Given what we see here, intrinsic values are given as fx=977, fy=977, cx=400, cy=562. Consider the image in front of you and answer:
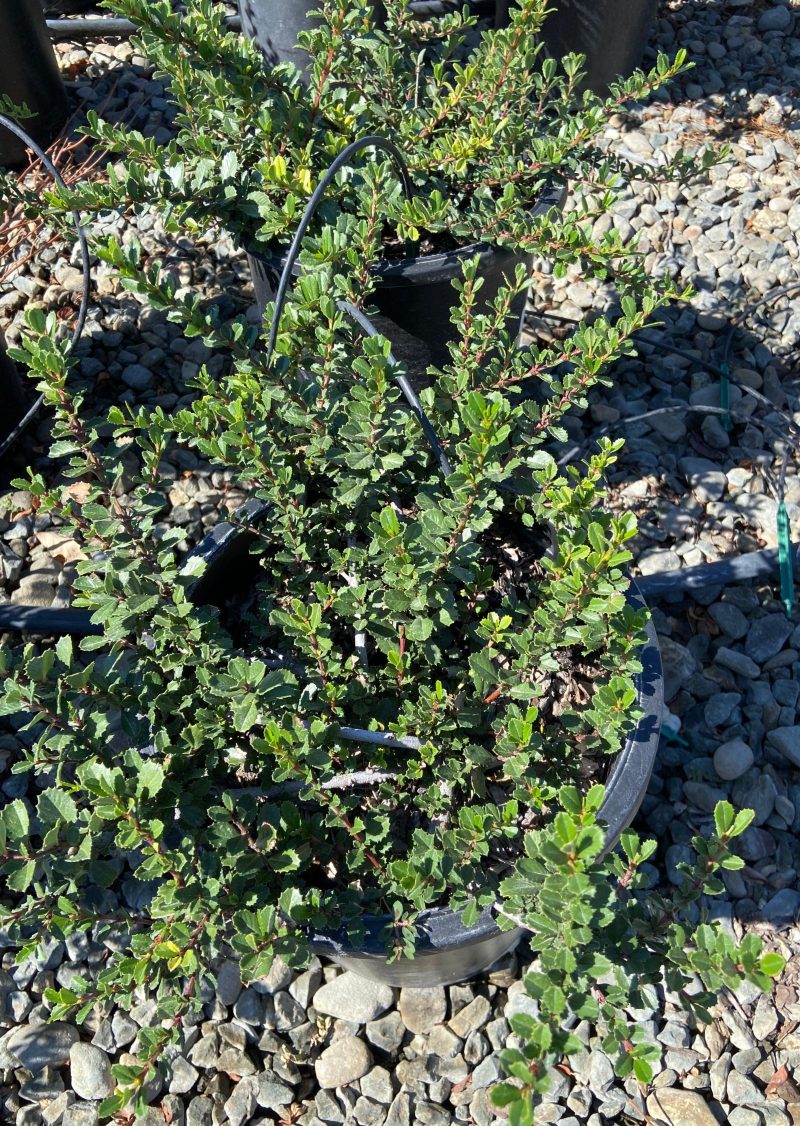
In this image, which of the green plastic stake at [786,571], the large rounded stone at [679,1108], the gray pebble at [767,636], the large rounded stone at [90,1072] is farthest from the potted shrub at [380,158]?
the large rounded stone at [90,1072]

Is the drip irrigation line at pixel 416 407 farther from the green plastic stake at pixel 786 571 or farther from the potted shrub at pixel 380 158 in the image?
the green plastic stake at pixel 786 571

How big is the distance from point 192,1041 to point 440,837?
2.66ft

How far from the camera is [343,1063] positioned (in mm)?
1843

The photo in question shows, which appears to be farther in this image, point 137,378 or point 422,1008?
point 137,378

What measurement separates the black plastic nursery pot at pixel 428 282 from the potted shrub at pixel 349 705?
450 millimetres

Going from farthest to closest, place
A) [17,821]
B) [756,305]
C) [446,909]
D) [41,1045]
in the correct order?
1. [756,305]
2. [41,1045]
3. [446,909]
4. [17,821]

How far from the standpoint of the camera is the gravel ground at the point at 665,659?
1821 millimetres

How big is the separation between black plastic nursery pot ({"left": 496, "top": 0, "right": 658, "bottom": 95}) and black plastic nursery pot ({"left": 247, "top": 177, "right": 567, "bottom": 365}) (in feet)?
5.16

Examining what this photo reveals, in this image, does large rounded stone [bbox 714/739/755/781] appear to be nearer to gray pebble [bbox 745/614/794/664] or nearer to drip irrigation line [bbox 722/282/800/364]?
gray pebble [bbox 745/614/794/664]

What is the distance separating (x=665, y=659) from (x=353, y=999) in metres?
1.07

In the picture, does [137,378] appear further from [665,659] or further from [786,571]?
[786,571]

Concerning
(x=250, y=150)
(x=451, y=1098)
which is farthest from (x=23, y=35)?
(x=451, y=1098)

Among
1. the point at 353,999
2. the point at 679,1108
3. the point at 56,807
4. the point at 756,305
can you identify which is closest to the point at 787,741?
the point at 679,1108

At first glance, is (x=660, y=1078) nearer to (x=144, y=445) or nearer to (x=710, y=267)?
(x=144, y=445)
